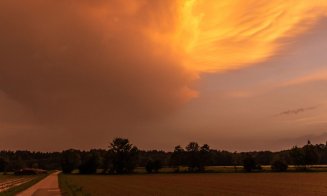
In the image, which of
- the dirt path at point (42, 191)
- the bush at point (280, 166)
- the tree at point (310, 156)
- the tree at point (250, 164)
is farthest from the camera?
the tree at point (310, 156)

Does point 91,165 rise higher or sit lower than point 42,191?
higher

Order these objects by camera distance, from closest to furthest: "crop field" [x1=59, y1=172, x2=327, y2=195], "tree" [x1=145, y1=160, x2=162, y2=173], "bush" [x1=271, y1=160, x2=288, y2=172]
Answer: "crop field" [x1=59, y1=172, x2=327, y2=195]
"bush" [x1=271, y1=160, x2=288, y2=172]
"tree" [x1=145, y1=160, x2=162, y2=173]

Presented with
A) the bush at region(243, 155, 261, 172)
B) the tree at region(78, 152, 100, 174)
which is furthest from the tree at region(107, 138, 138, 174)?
the bush at region(243, 155, 261, 172)

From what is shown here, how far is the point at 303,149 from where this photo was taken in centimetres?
17050

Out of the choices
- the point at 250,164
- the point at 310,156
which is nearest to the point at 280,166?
the point at 250,164

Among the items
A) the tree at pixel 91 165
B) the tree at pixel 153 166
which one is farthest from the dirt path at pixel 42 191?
the tree at pixel 91 165

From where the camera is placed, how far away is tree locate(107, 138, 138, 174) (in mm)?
181500

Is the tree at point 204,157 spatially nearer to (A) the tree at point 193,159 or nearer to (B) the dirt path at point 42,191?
(A) the tree at point 193,159

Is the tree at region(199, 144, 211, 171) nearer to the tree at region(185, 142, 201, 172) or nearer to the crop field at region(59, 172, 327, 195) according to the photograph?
the tree at region(185, 142, 201, 172)

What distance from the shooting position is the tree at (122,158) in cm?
18150

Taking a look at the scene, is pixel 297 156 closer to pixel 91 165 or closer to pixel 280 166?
pixel 280 166

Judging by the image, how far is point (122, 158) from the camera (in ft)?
604

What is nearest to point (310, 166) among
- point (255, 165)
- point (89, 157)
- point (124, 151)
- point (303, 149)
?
point (303, 149)

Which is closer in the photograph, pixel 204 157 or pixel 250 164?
pixel 250 164
